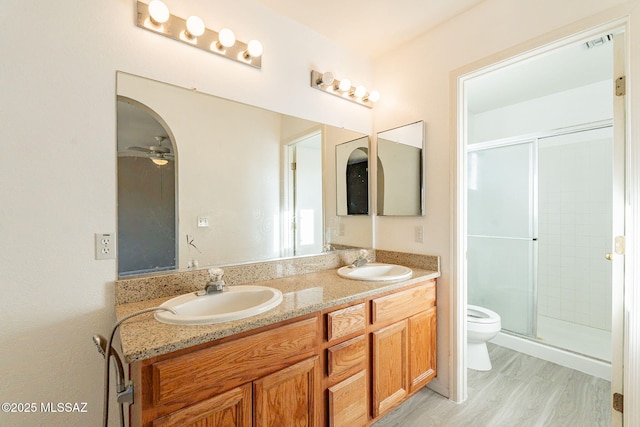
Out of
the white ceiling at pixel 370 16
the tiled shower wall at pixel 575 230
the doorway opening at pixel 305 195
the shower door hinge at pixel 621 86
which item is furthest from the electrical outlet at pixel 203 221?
the tiled shower wall at pixel 575 230

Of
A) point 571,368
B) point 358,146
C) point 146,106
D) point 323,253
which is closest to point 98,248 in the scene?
point 146,106

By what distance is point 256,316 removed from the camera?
3.56ft

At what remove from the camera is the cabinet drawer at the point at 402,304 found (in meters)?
1.56

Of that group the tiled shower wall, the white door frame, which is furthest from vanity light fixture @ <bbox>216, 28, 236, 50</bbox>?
the tiled shower wall

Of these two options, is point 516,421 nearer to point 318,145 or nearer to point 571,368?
point 571,368

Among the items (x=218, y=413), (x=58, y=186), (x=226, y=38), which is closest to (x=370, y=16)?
(x=226, y=38)

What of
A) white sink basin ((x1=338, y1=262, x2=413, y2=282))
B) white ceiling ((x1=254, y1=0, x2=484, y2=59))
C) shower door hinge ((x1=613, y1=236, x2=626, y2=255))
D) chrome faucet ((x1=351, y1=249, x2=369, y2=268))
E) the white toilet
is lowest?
the white toilet

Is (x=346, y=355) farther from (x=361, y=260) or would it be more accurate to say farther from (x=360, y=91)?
(x=360, y=91)

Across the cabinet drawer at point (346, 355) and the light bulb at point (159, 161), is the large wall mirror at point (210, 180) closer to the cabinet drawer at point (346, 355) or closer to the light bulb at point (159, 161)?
the light bulb at point (159, 161)

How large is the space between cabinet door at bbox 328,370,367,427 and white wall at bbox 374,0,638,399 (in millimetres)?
774

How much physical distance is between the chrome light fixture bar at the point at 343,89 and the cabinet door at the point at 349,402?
1.84m

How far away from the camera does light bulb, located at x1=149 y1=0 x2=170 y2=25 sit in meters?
1.29

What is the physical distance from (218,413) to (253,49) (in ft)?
5.75

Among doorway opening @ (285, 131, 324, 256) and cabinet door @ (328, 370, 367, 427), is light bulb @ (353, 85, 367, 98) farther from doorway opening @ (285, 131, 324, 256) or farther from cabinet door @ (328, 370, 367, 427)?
cabinet door @ (328, 370, 367, 427)
